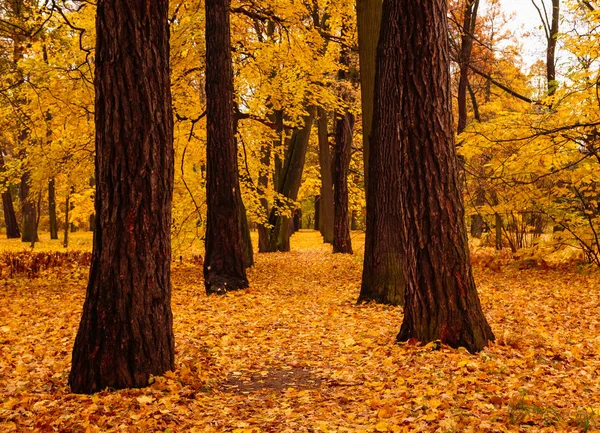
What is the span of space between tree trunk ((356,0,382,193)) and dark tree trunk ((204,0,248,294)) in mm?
2601

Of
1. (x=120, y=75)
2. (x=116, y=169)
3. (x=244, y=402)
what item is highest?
(x=120, y=75)

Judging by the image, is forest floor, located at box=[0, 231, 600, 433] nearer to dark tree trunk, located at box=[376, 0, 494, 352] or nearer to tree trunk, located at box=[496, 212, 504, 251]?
dark tree trunk, located at box=[376, 0, 494, 352]

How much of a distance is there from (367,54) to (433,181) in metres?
4.94

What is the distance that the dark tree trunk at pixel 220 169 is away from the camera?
10.0 meters

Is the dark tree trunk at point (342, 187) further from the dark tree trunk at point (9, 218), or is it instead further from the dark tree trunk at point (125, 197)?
the dark tree trunk at point (9, 218)

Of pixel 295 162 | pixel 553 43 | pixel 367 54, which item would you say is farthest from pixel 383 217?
pixel 553 43

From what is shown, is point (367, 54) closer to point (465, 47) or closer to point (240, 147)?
point (240, 147)

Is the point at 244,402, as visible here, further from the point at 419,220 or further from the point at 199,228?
the point at 199,228

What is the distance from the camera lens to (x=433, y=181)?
5.40 metres

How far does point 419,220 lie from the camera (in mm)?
5480

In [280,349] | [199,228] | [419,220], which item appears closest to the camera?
[419,220]

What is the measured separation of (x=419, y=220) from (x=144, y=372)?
10.1 ft

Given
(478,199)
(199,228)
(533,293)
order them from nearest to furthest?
1. (533,293)
2. (199,228)
3. (478,199)

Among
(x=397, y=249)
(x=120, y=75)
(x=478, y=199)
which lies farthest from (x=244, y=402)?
(x=478, y=199)
